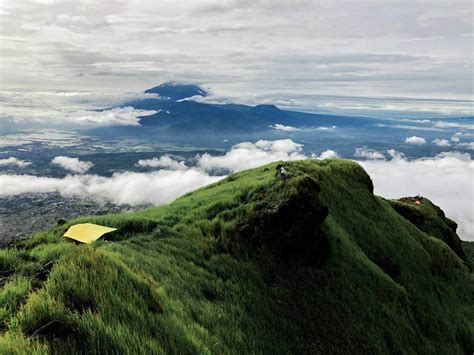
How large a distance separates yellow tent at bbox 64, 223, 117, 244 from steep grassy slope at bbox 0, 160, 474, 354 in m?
0.64

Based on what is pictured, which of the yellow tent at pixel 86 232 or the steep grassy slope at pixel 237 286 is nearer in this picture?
the steep grassy slope at pixel 237 286

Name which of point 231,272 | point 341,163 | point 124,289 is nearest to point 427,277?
point 341,163

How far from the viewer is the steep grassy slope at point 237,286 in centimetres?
789

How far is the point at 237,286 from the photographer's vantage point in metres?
16.8

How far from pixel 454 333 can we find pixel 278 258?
49.6 ft

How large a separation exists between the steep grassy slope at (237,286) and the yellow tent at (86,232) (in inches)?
25.4

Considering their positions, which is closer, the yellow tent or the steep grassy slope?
the steep grassy slope

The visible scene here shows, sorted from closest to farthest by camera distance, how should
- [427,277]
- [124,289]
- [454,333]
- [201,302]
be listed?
[124,289]
[201,302]
[454,333]
[427,277]

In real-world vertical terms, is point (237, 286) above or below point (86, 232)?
below

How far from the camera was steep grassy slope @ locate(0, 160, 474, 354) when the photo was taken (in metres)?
7.89

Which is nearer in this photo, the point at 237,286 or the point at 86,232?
the point at 237,286

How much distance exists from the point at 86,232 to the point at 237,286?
24.8 ft

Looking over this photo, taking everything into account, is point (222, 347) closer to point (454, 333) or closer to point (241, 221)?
point (241, 221)

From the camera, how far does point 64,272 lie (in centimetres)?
910
